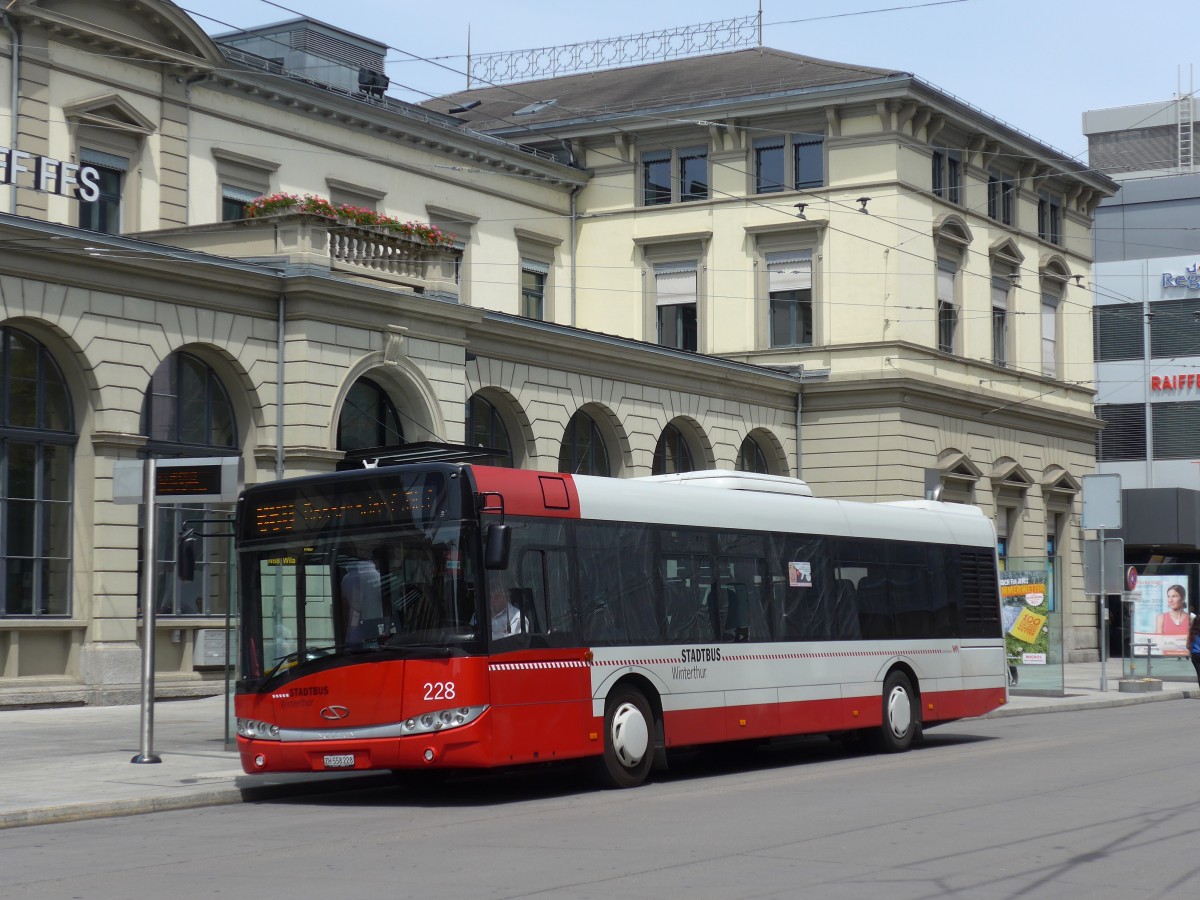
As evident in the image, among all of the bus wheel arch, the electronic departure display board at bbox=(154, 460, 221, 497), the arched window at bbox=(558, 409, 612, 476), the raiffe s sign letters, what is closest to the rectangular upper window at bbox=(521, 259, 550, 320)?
the arched window at bbox=(558, 409, 612, 476)

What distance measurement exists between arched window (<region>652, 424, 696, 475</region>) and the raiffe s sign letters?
597 inches

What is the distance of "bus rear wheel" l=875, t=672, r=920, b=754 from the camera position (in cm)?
2025

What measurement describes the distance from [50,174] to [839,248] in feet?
69.9

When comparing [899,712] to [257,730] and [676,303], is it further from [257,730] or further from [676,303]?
[676,303]

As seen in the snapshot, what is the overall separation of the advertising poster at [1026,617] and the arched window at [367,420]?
11.2 meters

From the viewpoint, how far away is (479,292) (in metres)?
40.8

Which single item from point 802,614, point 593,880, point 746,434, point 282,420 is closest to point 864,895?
point 593,880

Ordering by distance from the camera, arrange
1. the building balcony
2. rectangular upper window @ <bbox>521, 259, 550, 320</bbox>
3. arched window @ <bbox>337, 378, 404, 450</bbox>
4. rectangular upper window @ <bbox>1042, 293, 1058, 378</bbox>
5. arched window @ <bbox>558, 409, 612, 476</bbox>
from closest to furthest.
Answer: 1. the building balcony
2. arched window @ <bbox>337, 378, 404, 450</bbox>
3. arched window @ <bbox>558, 409, 612, 476</bbox>
4. rectangular upper window @ <bbox>521, 259, 550, 320</bbox>
5. rectangular upper window @ <bbox>1042, 293, 1058, 378</bbox>

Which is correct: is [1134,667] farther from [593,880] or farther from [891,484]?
[593,880]

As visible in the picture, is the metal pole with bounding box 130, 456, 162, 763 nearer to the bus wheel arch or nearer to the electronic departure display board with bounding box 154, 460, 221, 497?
the electronic departure display board with bounding box 154, 460, 221, 497

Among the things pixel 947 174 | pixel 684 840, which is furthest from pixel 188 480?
pixel 947 174

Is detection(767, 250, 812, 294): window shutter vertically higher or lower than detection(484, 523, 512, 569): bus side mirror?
higher

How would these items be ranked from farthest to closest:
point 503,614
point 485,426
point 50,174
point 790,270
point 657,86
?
1. point 657,86
2. point 790,270
3. point 485,426
4. point 50,174
5. point 503,614

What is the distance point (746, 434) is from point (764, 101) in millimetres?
7935
